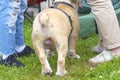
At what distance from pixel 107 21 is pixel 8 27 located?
1.21 metres

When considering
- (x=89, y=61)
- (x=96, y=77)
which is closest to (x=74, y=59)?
(x=89, y=61)

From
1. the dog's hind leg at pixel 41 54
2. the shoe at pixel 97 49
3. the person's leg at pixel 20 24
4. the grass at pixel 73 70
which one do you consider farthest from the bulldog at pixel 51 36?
the shoe at pixel 97 49

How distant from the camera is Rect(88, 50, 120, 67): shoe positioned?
4551 mm

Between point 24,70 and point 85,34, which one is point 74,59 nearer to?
point 24,70

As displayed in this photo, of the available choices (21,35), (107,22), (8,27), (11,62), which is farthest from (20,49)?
(107,22)

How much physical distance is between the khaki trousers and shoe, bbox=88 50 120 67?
5.2 inches

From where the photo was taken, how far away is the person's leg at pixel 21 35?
4.91m

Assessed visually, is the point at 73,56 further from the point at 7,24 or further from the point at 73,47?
the point at 7,24

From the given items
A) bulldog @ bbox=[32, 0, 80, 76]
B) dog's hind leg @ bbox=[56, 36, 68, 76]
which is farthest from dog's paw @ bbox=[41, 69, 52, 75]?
dog's hind leg @ bbox=[56, 36, 68, 76]

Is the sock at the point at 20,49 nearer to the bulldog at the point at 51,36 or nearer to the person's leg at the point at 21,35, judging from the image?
the person's leg at the point at 21,35

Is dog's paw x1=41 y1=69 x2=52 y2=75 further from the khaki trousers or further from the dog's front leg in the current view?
the khaki trousers

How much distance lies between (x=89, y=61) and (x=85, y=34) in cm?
145

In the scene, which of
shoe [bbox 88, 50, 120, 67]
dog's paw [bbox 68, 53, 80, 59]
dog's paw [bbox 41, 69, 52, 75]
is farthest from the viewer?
dog's paw [bbox 68, 53, 80, 59]

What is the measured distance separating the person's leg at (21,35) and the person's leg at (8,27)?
1.21 feet
